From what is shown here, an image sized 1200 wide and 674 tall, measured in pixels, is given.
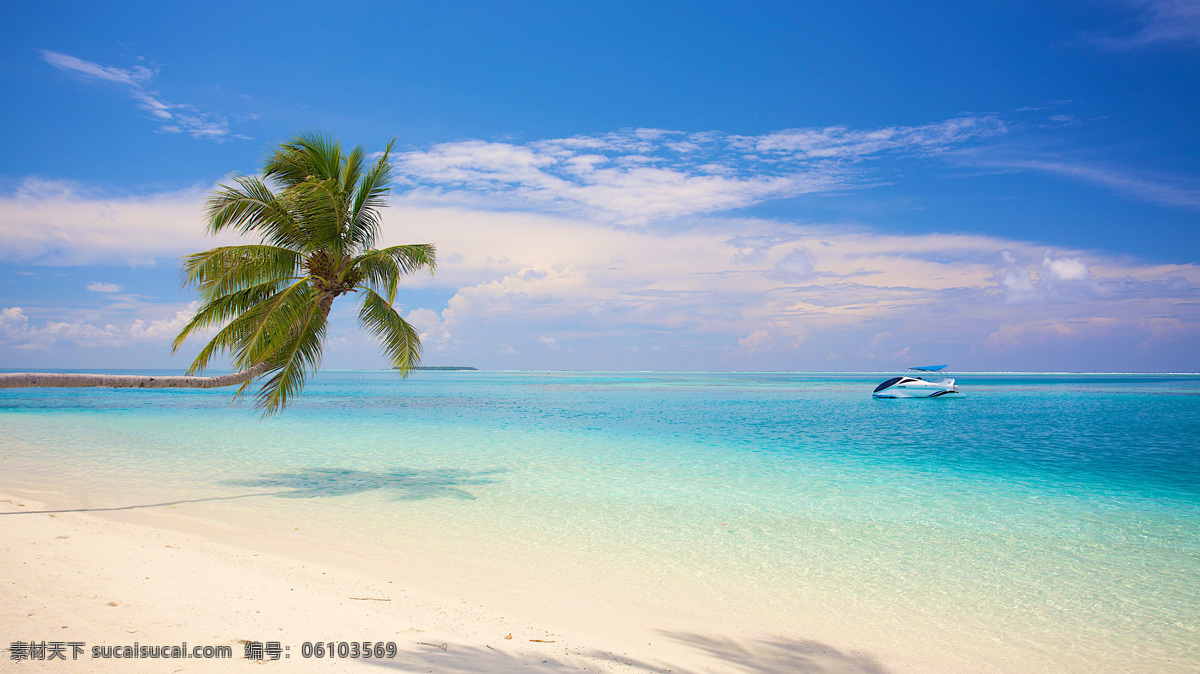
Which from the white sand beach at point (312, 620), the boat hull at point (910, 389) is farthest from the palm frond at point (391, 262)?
the boat hull at point (910, 389)

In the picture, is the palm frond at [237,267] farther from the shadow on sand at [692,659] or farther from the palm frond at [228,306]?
the shadow on sand at [692,659]

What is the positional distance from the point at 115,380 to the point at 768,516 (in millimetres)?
9017

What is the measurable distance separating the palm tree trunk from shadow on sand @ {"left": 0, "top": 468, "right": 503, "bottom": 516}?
2.72 meters

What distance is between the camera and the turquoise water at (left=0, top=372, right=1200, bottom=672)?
5488 millimetres

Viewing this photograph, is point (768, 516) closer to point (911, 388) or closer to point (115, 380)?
point (115, 380)

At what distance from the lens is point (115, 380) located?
22.7 ft

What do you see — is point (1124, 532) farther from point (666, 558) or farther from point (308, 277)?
point (308, 277)

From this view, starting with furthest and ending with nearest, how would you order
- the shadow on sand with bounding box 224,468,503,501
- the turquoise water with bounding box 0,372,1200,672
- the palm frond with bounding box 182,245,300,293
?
1. the shadow on sand with bounding box 224,468,503,501
2. the palm frond with bounding box 182,245,300,293
3. the turquoise water with bounding box 0,372,1200,672

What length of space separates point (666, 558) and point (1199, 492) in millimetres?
11789

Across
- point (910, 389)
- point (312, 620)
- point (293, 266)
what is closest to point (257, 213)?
point (293, 266)

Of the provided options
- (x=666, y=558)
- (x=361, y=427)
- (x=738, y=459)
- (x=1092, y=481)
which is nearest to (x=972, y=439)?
(x=1092, y=481)

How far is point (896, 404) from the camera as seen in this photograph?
41.6 m

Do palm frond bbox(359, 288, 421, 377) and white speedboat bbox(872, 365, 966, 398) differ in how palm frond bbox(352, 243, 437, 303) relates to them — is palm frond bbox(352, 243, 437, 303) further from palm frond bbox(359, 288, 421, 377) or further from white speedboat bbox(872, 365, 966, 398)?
white speedboat bbox(872, 365, 966, 398)

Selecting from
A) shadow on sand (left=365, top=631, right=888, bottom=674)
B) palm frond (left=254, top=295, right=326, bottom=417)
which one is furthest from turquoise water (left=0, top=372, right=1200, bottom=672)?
palm frond (left=254, top=295, right=326, bottom=417)
